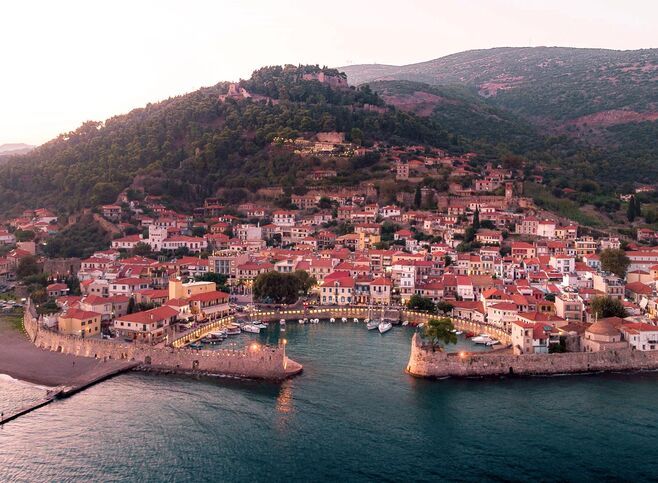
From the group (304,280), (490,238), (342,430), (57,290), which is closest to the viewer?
(342,430)

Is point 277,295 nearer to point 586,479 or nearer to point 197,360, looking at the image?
point 197,360

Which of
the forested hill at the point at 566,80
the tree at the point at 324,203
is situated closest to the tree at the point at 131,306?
the tree at the point at 324,203

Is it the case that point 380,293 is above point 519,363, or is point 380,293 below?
above

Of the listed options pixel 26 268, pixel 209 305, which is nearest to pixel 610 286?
pixel 209 305

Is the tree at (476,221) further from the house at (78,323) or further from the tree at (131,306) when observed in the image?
the house at (78,323)

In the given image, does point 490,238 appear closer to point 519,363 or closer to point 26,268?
point 519,363

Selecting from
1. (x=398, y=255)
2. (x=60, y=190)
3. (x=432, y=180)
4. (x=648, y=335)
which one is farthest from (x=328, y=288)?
(x=60, y=190)

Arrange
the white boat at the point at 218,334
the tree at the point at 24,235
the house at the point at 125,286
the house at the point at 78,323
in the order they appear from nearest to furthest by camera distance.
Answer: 1. the house at the point at 78,323
2. the white boat at the point at 218,334
3. the house at the point at 125,286
4. the tree at the point at 24,235

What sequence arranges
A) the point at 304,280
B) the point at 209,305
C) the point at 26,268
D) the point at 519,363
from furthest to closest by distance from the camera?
the point at 26,268 → the point at 304,280 → the point at 209,305 → the point at 519,363
